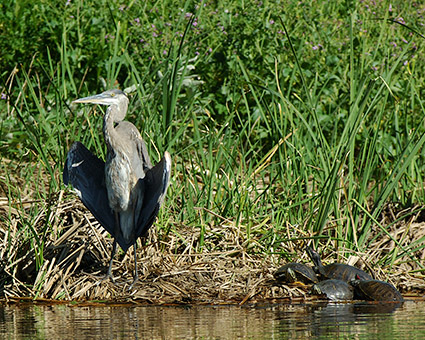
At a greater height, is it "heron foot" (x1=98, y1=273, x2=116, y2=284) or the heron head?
the heron head

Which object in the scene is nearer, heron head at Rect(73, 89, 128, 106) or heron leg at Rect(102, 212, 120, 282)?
heron leg at Rect(102, 212, 120, 282)

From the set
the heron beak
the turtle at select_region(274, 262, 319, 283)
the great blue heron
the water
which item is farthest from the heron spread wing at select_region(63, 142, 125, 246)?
the turtle at select_region(274, 262, 319, 283)

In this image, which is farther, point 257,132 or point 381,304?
point 257,132

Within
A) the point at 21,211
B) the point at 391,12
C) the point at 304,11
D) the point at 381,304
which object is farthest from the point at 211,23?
the point at 381,304

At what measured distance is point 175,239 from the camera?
562cm

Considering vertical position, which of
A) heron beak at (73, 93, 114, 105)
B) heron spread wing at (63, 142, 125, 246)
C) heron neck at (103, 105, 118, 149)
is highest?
heron beak at (73, 93, 114, 105)

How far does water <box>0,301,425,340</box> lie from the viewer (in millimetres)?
3668

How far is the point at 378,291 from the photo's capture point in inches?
192

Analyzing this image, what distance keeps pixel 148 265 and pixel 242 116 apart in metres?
3.00

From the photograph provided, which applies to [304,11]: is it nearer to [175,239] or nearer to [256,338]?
[175,239]

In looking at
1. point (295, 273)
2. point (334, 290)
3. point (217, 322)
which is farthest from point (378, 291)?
point (217, 322)

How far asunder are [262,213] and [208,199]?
491 millimetres

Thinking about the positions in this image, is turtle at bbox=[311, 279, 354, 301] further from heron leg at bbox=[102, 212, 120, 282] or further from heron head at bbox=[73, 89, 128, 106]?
heron head at bbox=[73, 89, 128, 106]

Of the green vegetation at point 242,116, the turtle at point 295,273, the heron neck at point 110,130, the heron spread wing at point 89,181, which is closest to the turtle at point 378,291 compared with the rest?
the turtle at point 295,273
